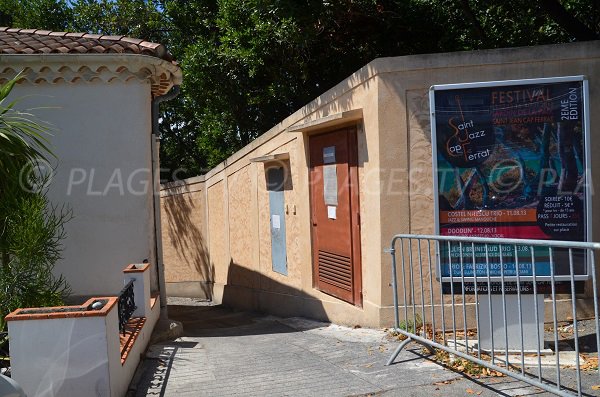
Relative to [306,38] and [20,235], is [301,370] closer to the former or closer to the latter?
[20,235]

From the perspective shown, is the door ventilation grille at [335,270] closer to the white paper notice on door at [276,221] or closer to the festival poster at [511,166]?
the white paper notice on door at [276,221]

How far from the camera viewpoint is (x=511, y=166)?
6.00 meters

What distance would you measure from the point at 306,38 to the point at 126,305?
6561mm

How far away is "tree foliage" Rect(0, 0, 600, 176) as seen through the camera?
439 inches

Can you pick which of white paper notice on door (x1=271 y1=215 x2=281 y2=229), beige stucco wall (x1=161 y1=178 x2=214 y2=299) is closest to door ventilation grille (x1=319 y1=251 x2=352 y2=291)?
white paper notice on door (x1=271 y1=215 x2=281 y2=229)

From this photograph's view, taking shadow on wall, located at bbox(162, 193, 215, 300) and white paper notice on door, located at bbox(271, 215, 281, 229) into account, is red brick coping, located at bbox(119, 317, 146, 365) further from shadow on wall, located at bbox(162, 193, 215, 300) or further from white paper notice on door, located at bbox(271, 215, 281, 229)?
shadow on wall, located at bbox(162, 193, 215, 300)

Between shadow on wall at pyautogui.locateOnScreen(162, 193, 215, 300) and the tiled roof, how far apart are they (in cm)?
787

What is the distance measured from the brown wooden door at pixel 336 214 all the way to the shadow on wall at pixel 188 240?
7.45 m

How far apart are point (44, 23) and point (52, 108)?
483 inches

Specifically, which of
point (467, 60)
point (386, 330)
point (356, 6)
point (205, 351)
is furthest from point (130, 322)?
point (356, 6)

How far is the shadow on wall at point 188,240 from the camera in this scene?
54.0 ft

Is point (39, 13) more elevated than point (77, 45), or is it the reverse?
point (39, 13)

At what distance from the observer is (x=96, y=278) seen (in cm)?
849

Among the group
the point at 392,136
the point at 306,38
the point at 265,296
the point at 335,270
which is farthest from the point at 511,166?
the point at 265,296
